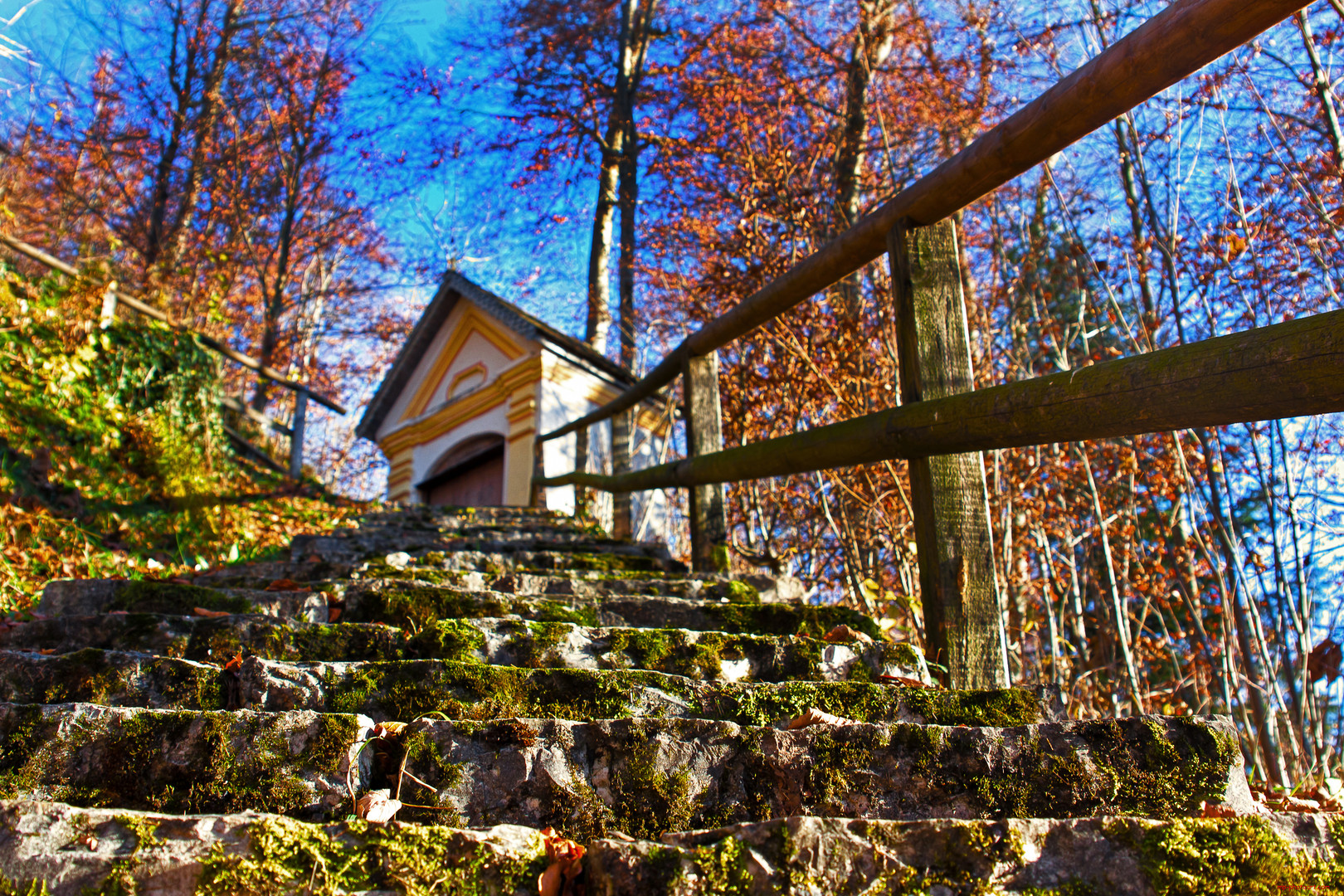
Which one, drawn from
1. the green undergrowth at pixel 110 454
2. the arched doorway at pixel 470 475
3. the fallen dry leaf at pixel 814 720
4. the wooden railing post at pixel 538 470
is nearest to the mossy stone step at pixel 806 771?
the fallen dry leaf at pixel 814 720

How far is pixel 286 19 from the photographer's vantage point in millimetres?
15180

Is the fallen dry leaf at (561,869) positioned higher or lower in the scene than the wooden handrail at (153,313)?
lower

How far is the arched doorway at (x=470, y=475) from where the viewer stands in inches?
406

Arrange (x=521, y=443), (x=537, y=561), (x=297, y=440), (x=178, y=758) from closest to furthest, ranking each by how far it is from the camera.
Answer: (x=178, y=758) < (x=537, y=561) < (x=521, y=443) < (x=297, y=440)

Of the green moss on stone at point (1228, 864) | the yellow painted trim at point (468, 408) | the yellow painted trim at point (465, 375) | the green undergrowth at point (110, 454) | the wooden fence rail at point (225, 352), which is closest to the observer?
the green moss on stone at point (1228, 864)

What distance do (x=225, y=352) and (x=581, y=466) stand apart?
3.84 metres

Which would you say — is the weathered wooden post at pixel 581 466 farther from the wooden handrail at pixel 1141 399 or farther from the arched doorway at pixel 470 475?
the wooden handrail at pixel 1141 399

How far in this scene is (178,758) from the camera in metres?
1.49

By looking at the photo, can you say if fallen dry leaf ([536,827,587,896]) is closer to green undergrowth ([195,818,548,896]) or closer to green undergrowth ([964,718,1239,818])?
green undergrowth ([195,818,548,896])

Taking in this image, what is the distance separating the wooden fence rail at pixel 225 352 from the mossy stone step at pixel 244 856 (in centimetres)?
616

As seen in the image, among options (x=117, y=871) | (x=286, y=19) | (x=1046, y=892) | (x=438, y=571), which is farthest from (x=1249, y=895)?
(x=286, y=19)

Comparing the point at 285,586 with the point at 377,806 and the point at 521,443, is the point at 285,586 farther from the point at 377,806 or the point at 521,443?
the point at 521,443

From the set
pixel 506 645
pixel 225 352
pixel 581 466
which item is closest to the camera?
pixel 506 645

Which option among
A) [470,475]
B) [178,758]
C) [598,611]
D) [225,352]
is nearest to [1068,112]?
[598,611]
